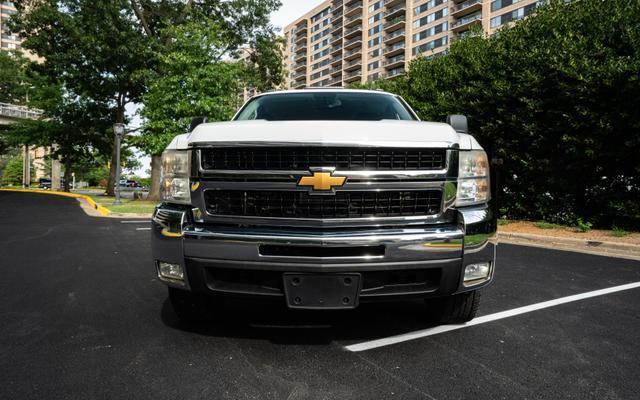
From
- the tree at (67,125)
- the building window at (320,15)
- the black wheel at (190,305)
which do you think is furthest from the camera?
the building window at (320,15)

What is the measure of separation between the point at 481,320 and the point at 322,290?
161 centimetres

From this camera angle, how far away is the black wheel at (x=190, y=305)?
9.43 feet

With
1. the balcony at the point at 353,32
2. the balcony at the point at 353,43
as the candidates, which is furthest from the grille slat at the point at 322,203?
the balcony at the point at 353,32

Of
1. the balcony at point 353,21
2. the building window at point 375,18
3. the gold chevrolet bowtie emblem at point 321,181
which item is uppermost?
the balcony at point 353,21

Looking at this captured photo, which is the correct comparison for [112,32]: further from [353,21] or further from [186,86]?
[353,21]

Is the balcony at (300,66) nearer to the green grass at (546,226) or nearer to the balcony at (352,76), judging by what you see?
the balcony at (352,76)

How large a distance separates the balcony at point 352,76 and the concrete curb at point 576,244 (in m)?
74.7

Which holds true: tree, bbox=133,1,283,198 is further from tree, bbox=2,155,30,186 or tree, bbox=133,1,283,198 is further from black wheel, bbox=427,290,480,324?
tree, bbox=2,155,30,186

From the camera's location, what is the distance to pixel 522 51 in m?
10.2

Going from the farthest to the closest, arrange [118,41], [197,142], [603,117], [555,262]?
[118,41] < [603,117] < [555,262] < [197,142]

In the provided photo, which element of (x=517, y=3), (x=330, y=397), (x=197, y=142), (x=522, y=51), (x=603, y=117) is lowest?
(x=330, y=397)

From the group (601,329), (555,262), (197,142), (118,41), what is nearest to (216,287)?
(197,142)

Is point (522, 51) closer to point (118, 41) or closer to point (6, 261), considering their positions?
point (6, 261)

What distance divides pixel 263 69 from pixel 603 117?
2038cm
